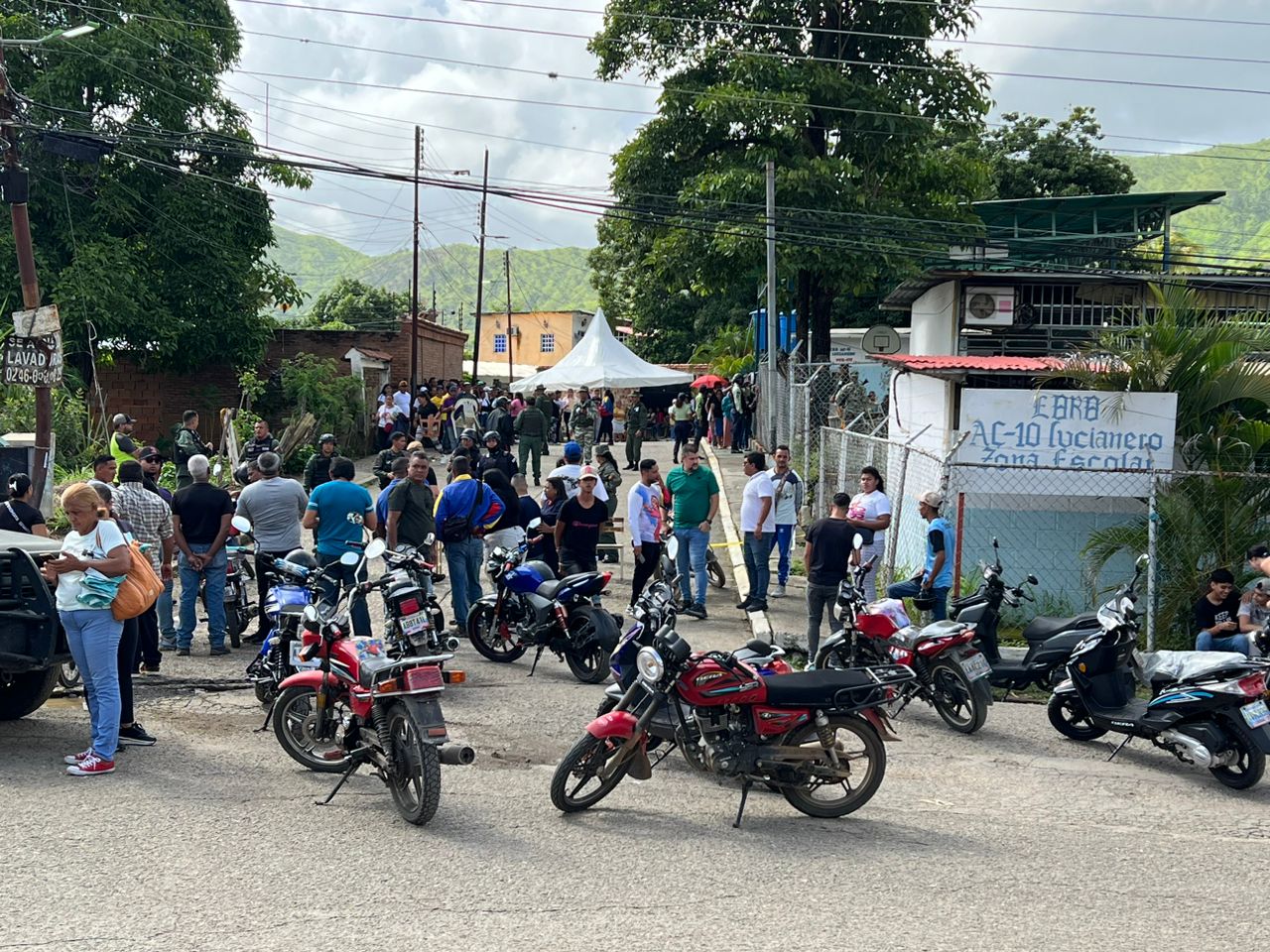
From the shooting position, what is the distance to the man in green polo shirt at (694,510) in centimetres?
1265

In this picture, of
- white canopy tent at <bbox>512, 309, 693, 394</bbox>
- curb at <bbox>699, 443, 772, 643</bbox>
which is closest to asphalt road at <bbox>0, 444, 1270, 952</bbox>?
curb at <bbox>699, 443, 772, 643</bbox>

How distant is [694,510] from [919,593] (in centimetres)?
278

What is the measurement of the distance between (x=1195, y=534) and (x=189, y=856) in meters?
9.03

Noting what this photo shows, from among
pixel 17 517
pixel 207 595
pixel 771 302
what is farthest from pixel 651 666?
pixel 771 302

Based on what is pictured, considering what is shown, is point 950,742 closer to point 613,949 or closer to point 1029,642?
point 1029,642

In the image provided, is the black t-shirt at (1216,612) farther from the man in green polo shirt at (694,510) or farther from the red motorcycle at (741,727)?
the red motorcycle at (741,727)

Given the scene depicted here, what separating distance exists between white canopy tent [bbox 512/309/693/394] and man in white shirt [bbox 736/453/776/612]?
15.5 m

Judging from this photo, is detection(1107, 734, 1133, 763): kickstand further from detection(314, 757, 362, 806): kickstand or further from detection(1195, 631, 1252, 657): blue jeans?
detection(314, 757, 362, 806): kickstand

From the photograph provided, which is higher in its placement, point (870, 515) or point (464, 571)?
point (870, 515)

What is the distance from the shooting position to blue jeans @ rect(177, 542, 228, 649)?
35.2 ft

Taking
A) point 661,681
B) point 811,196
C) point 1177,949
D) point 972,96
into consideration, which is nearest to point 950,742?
point 661,681

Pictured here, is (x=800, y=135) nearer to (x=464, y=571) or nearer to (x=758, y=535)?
(x=758, y=535)

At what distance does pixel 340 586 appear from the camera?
29.8 feet

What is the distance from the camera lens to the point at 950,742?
881cm
